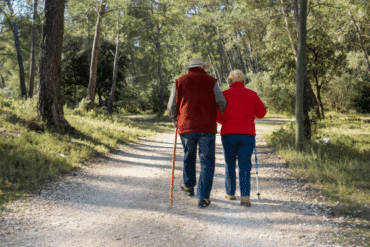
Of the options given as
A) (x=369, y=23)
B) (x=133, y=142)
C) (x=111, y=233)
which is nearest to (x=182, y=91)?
(x=111, y=233)

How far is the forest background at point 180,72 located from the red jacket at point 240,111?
2.18 feet

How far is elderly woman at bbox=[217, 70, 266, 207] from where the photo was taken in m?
4.22

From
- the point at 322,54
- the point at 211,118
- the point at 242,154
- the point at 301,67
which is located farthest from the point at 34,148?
the point at 322,54

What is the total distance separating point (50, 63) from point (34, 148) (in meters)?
3.24

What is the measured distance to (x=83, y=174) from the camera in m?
6.23

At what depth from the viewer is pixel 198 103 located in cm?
419

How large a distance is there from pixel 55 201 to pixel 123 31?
2110 centimetres

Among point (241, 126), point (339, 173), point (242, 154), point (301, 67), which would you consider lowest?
point (339, 173)

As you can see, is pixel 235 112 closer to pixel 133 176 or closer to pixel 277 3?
pixel 133 176

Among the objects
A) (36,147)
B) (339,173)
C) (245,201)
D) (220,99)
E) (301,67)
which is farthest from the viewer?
(301,67)

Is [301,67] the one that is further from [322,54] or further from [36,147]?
[322,54]

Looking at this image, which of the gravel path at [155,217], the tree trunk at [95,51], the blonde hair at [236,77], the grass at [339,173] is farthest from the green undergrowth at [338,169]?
the tree trunk at [95,51]

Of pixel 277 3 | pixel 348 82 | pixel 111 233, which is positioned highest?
pixel 277 3

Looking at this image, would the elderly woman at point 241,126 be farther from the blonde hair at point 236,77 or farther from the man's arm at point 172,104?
the man's arm at point 172,104
